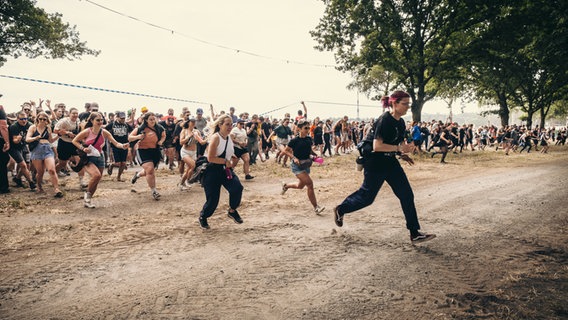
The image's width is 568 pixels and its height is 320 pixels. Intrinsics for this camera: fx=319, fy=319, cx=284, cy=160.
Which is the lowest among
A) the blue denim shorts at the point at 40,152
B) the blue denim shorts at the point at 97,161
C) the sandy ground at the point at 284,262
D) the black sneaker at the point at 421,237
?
the sandy ground at the point at 284,262

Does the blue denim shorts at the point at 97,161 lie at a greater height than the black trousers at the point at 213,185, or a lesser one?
greater

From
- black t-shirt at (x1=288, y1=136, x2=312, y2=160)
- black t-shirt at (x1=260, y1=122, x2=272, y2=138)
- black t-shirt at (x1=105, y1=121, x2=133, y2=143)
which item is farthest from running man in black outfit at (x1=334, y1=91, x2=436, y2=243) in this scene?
black t-shirt at (x1=260, y1=122, x2=272, y2=138)

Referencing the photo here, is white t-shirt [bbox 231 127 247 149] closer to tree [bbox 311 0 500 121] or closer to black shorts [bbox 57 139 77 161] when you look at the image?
black shorts [bbox 57 139 77 161]

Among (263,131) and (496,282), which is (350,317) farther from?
(263,131)

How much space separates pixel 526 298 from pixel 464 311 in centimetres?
71

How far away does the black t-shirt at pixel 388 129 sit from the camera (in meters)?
4.45

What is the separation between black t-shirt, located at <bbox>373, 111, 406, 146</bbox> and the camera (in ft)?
14.6

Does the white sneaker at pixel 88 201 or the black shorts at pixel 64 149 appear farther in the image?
the black shorts at pixel 64 149

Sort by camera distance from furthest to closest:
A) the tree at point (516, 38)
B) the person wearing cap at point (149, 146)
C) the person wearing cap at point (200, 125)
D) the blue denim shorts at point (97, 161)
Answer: the tree at point (516, 38), the person wearing cap at point (200, 125), the person wearing cap at point (149, 146), the blue denim shorts at point (97, 161)

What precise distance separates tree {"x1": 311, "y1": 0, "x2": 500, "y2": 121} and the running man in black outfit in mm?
18176

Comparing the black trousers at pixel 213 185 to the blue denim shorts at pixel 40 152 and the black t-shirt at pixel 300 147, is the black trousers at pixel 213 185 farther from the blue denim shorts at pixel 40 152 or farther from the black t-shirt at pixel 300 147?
the blue denim shorts at pixel 40 152

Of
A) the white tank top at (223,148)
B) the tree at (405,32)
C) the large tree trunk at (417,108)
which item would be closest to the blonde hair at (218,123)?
the white tank top at (223,148)

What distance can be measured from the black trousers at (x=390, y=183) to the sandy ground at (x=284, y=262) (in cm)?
47

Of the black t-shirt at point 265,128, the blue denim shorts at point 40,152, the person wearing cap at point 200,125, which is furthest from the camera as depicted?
the black t-shirt at point 265,128
